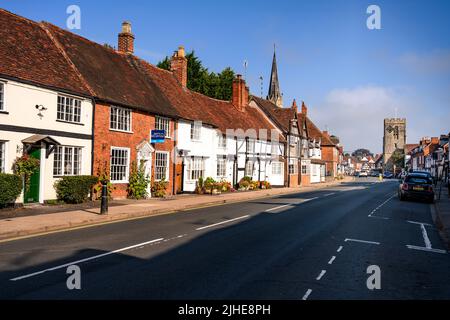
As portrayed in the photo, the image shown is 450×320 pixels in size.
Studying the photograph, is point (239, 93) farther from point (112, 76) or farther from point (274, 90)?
point (274, 90)

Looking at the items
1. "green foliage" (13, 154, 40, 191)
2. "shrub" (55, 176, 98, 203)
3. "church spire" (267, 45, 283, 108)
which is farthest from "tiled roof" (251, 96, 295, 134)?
"church spire" (267, 45, 283, 108)

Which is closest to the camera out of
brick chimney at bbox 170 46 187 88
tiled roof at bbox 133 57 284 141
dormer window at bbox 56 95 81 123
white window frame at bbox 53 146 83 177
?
white window frame at bbox 53 146 83 177

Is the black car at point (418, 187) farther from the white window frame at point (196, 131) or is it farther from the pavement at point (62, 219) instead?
the pavement at point (62, 219)

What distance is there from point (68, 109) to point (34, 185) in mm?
3977

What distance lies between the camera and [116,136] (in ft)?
74.4

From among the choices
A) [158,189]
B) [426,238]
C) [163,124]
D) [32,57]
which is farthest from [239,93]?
[426,238]

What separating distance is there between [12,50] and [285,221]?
13.5m

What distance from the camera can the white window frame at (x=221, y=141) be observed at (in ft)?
114

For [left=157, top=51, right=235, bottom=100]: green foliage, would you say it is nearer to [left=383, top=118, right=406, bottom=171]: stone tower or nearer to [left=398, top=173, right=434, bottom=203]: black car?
[left=398, top=173, right=434, bottom=203]: black car

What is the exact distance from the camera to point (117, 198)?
22.9 m

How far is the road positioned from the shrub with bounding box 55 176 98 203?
5912 mm

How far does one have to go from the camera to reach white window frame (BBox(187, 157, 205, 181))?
30.6 metres
